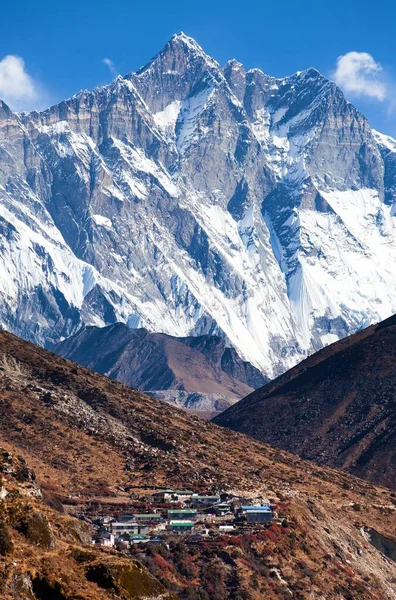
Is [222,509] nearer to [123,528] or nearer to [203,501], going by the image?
[203,501]

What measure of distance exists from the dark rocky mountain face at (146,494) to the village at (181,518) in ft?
4.96

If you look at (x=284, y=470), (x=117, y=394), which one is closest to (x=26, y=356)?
(x=117, y=394)

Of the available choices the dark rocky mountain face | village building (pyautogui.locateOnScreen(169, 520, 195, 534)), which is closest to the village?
village building (pyautogui.locateOnScreen(169, 520, 195, 534))

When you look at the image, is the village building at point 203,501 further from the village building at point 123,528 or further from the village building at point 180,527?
the village building at point 123,528

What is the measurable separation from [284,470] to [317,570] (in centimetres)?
4289

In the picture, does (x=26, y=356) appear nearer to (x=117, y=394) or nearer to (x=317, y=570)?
(x=117, y=394)

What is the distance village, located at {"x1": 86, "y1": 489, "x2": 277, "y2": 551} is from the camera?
102 metres

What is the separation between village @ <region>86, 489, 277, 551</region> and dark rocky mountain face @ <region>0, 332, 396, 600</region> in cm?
151

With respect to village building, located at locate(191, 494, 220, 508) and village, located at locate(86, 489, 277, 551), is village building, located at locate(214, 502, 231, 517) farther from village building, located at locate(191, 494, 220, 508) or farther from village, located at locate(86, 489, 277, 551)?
village building, located at locate(191, 494, 220, 508)

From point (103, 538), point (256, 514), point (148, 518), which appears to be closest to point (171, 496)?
point (256, 514)

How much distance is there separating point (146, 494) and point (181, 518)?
846cm

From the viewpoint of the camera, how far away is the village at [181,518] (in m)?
102

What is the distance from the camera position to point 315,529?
4815 inches

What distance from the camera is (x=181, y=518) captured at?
112 m
